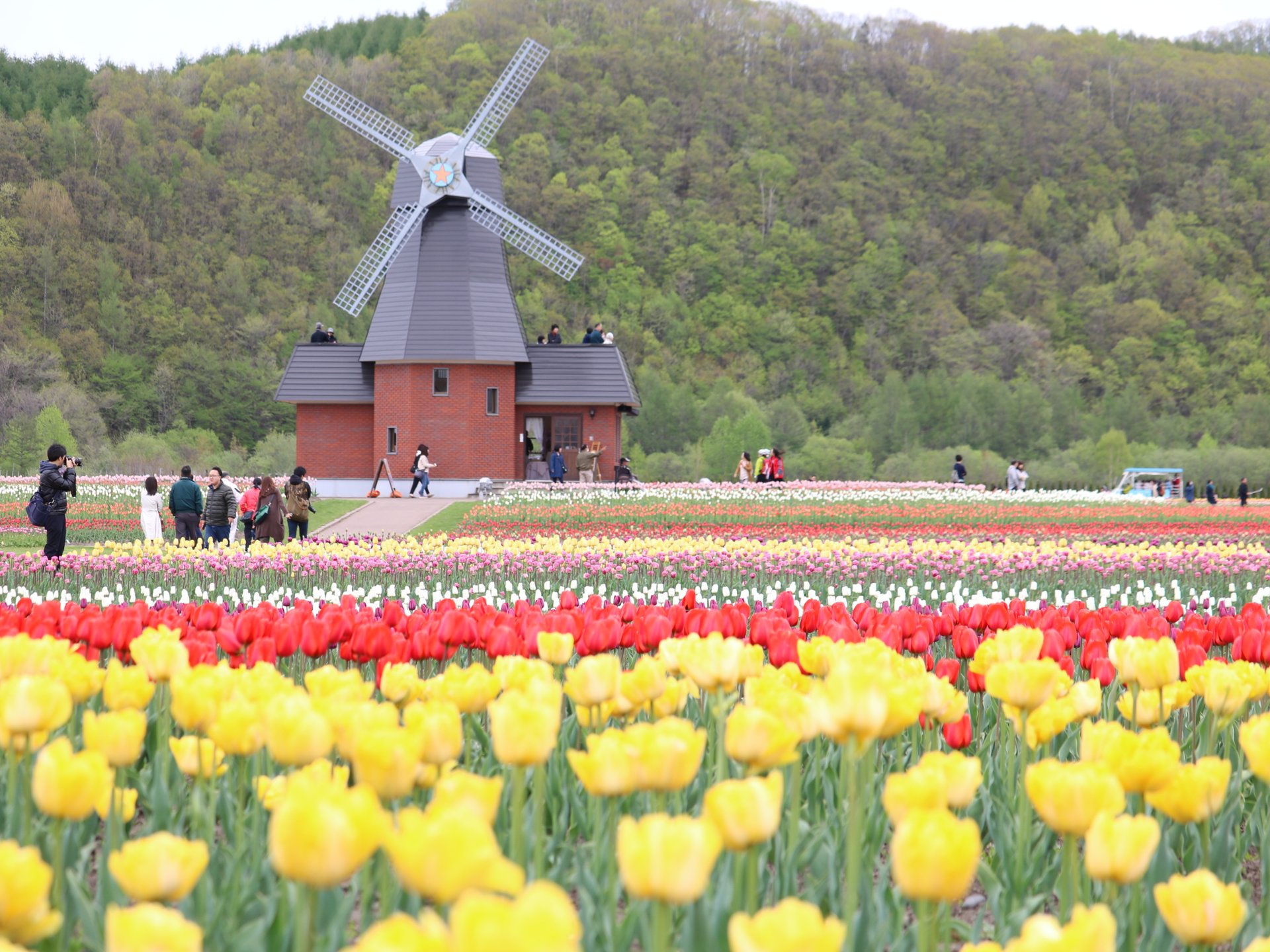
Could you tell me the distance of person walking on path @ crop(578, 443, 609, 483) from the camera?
35281mm

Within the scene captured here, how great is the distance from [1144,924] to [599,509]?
19.8 meters

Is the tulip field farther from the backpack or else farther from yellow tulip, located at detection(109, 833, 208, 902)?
the backpack

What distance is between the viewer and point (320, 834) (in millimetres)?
1698

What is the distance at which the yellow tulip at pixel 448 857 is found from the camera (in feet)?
5.39

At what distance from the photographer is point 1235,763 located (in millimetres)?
4145

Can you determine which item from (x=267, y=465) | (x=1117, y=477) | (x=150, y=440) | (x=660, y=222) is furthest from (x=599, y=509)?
(x=660, y=222)

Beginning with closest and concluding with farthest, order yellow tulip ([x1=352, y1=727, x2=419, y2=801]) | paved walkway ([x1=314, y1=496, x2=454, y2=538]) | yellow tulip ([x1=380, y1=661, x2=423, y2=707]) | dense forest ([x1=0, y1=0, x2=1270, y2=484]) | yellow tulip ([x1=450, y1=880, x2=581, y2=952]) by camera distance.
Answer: yellow tulip ([x1=450, y1=880, x2=581, y2=952]) < yellow tulip ([x1=352, y1=727, x2=419, y2=801]) < yellow tulip ([x1=380, y1=661, x2=423, y2=707]) < paved walkway ([x1=314, y1=496, x2=454, y2=538]) < dense forest ([x1=0, y1=0, x2=1270, y2=484])

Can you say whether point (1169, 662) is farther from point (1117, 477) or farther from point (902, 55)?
point (902, 55)

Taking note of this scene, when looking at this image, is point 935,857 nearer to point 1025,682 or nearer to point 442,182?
point 1025,682

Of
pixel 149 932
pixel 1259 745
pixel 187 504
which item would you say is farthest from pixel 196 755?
pixel 187 504

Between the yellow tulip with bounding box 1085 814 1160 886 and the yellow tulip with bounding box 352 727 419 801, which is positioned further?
the yellow tulip with bounding box 352 727 419 801

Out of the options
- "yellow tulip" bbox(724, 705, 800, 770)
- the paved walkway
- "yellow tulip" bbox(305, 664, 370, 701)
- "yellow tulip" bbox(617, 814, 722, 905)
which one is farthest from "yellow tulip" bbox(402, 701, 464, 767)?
the paved walkway

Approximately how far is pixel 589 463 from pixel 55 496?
2204 centimetres

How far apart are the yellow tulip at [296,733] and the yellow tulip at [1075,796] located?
4.21 feet
